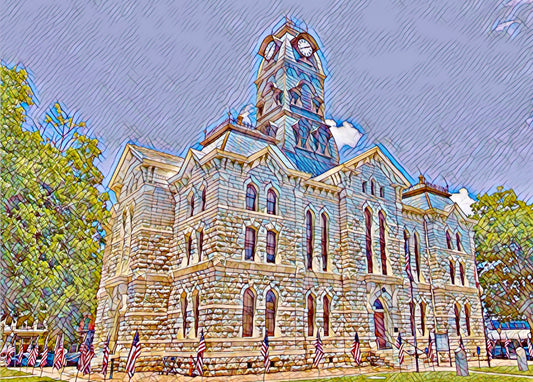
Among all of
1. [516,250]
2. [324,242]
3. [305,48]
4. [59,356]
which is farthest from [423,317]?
[59,356]

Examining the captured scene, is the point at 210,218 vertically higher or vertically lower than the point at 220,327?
higher

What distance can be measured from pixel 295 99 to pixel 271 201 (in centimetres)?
995

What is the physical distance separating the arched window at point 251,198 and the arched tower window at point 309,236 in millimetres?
3612

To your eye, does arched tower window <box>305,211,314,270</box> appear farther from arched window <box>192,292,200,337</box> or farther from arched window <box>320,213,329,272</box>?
arched window <box>192,292,200,337</box>

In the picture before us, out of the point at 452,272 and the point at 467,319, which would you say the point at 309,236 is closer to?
the point at 452,272

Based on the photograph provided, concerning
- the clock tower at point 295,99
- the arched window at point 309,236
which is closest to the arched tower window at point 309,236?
the arched window at point 309,236

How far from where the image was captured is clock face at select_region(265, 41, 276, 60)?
30.6m

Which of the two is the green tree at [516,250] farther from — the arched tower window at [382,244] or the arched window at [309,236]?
the arched window at [309,236]

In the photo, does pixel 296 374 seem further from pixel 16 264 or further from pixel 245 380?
pixel 16 264

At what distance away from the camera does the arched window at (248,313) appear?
19.6 meters

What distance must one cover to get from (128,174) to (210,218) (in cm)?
674

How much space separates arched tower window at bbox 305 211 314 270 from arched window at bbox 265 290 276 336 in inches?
125

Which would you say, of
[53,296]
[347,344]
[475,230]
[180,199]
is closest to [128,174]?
[180,199]

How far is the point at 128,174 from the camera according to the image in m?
24.5
